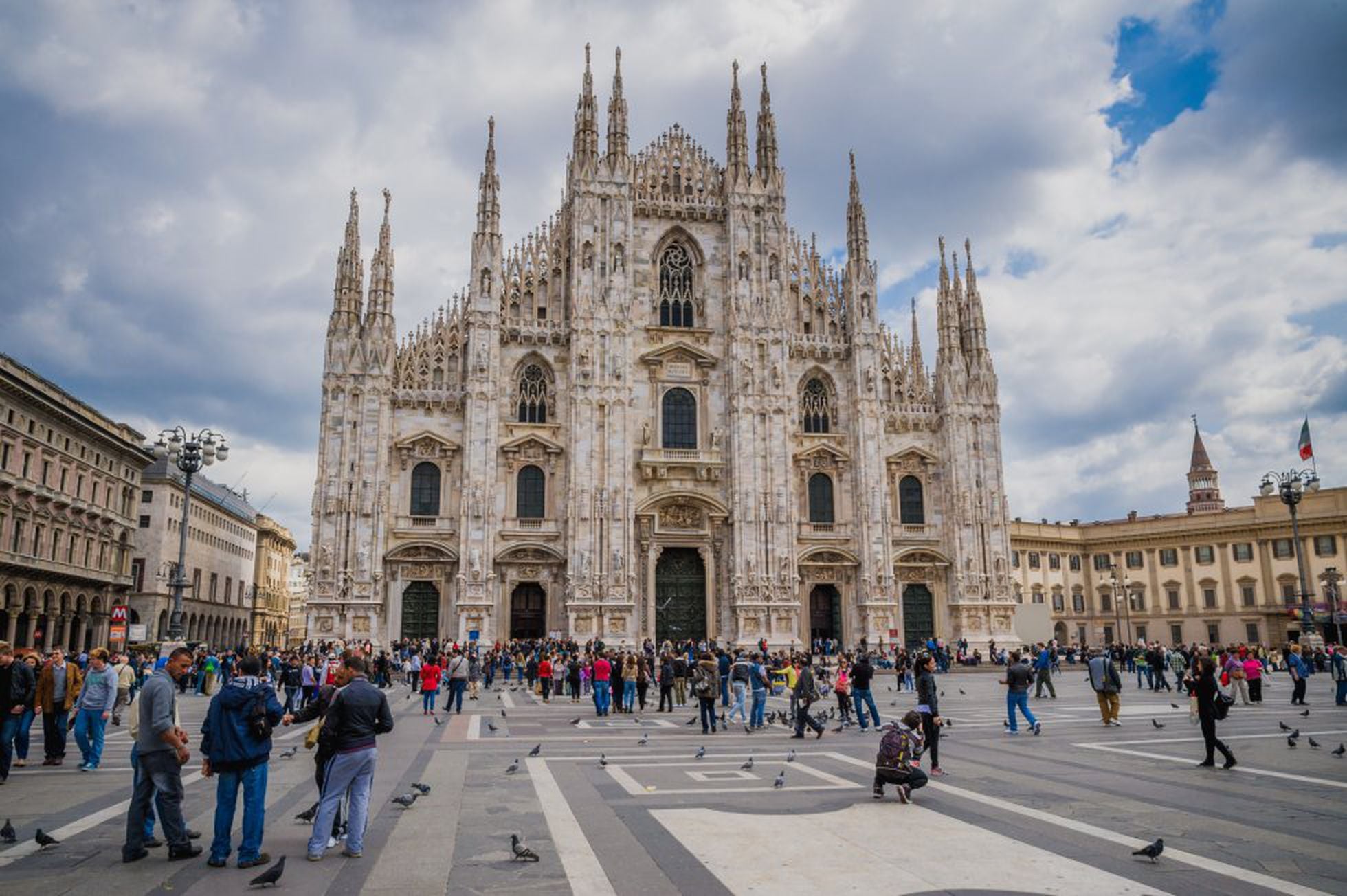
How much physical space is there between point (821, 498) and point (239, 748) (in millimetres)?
38233

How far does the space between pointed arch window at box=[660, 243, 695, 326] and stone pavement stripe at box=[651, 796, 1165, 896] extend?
36555 millimetres

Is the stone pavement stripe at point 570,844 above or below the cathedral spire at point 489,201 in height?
below

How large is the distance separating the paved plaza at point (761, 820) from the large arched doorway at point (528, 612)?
24.5m

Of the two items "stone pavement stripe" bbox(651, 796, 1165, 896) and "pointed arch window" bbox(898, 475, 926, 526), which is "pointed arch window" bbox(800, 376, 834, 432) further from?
"stone pavement stripe" bbox(651, 796, 1165, 896)

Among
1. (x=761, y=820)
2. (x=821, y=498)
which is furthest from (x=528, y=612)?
(x=761, y=820)

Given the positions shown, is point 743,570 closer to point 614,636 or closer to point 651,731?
point 614,636

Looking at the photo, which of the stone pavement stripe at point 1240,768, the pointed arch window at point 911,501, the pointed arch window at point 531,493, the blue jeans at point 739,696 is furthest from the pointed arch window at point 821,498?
the stone pavement stripe at point 1240,768

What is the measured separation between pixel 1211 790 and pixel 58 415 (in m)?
48.5

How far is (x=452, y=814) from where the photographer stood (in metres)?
9.70

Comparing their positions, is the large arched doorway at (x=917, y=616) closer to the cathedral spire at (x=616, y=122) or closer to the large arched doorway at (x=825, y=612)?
the large arched doorway at (x=825, y=612)

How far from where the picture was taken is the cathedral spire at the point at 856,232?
4591 centimetres

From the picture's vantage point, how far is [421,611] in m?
39.8

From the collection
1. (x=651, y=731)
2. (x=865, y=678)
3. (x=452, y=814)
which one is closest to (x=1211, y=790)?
(x=865, y=678)

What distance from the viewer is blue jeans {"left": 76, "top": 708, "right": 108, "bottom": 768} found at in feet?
42.3
